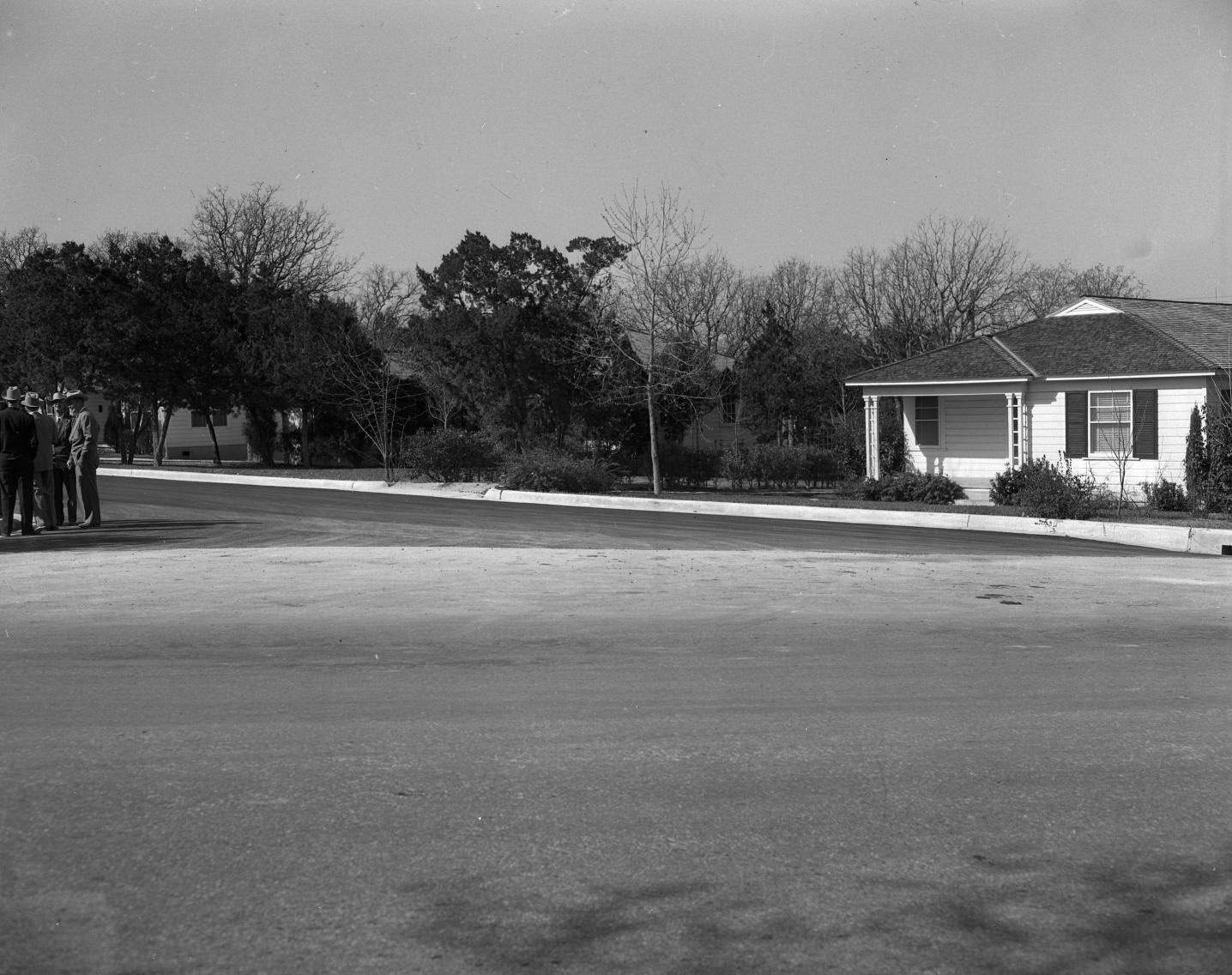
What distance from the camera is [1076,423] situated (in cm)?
2792

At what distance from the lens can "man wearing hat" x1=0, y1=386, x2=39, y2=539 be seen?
16.0m

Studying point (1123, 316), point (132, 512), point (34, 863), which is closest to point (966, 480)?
point (1123, 316)

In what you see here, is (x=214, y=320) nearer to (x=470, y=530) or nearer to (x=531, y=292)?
(x=531, y=292)

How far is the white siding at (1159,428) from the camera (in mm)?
25984

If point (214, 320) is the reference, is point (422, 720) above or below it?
below

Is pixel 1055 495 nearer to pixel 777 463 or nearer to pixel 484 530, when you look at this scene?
pixel 484 530

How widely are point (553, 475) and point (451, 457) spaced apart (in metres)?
3.96

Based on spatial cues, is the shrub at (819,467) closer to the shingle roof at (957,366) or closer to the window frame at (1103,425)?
the shingle roof at (957,366)

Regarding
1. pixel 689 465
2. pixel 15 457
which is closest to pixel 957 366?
pixel 689 465

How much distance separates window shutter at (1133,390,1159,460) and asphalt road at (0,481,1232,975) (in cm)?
1580

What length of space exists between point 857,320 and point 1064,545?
4267cm

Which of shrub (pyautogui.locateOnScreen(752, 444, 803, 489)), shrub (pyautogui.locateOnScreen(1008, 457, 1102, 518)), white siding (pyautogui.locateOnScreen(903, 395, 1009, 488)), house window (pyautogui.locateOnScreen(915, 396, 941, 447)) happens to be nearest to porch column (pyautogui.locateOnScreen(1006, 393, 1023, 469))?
white siding (pyautogui.locateOnScreen(903, 395, 1009, 488))

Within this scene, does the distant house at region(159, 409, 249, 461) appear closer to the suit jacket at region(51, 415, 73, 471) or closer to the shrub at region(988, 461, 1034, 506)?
the shrub at region(988, 461, 1034, 506)

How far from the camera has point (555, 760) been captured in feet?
20.0
